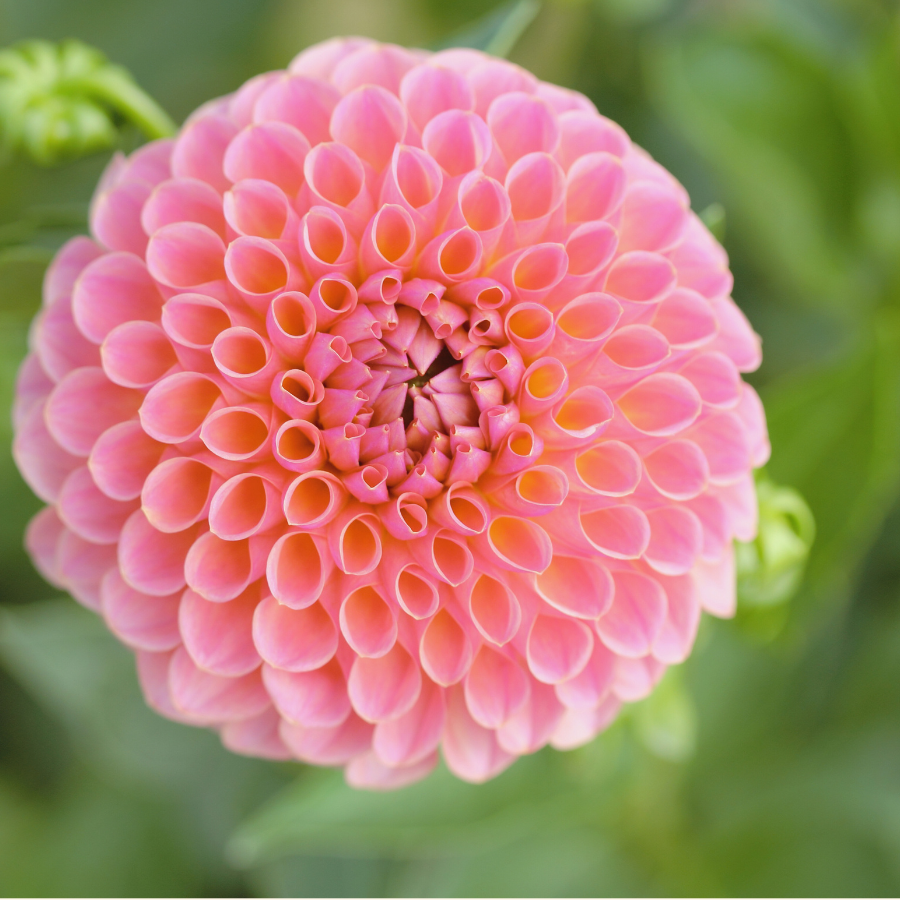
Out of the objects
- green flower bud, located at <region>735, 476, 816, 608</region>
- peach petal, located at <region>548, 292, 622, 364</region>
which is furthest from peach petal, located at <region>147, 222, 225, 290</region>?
green flower bud, located at <region>735, 476, 816, 608</region>

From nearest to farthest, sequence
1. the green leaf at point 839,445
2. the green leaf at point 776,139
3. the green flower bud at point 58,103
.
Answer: the green flower bud at point 58,103 < the green leaf at point 839,445 < the green leaf at point 776,139

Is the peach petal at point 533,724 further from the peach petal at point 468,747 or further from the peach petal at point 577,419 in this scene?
the peach petal at point 577,419

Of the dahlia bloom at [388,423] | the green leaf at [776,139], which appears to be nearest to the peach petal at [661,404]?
the dahlia bloom at [388,423]

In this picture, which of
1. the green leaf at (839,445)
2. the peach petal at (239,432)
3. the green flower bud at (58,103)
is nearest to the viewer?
the peach petal at (239,432)

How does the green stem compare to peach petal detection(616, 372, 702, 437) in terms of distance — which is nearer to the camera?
peach petal detection(616, 372, 702, 437)

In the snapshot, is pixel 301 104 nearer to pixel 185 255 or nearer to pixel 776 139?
pixel 185 255

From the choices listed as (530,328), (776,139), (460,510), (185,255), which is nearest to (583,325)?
(530,328)

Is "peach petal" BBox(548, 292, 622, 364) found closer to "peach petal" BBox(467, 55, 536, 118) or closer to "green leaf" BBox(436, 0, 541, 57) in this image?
"peach petal" BBox(467, 55, 536, 118)
